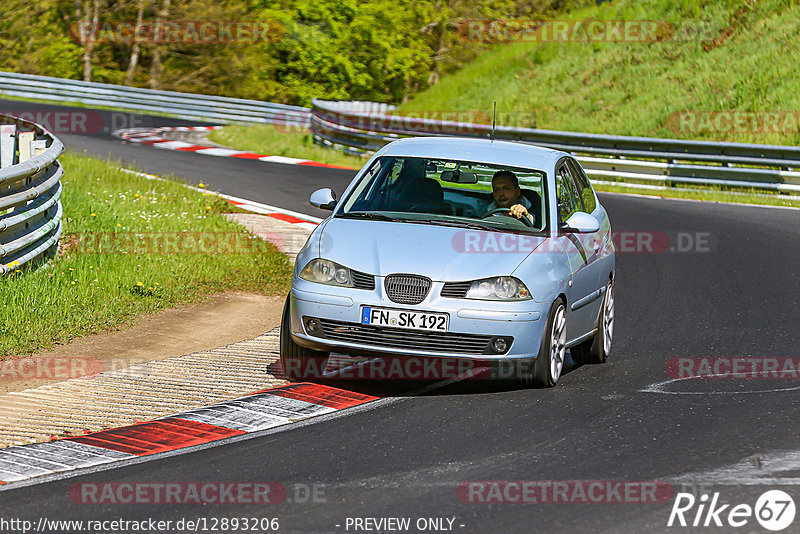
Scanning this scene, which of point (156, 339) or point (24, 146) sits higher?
point (24, 146)

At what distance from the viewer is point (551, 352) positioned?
8.05m

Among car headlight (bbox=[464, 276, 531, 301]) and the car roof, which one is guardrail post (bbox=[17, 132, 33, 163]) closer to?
the car roof

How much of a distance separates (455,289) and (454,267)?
15 cm

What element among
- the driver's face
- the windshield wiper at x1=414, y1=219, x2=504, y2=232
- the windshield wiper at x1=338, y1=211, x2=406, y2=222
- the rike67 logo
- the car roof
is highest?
the car roof

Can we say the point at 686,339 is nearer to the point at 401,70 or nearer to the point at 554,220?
the point at 554,220

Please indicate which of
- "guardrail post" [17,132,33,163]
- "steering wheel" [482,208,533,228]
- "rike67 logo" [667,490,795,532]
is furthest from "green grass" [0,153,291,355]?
"rike67 logo" [667,490,795,532]

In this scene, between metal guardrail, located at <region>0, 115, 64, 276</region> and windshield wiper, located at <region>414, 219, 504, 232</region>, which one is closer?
windshield wiper, located at <region>414, 219, 504, 232</region>

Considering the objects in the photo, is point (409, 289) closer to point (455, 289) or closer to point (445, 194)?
point (455, 289)

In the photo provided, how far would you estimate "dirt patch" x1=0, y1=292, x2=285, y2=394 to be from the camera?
8.27 meters

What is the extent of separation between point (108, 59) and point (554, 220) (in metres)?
50.3

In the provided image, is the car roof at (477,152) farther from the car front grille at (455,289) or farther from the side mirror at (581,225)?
the car front grille at (455,289)

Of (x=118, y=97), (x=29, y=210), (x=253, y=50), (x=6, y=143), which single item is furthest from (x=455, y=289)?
(x=253, y=50)

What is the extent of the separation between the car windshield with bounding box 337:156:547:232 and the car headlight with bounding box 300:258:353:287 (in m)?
0.75

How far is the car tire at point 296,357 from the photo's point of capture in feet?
26.7
